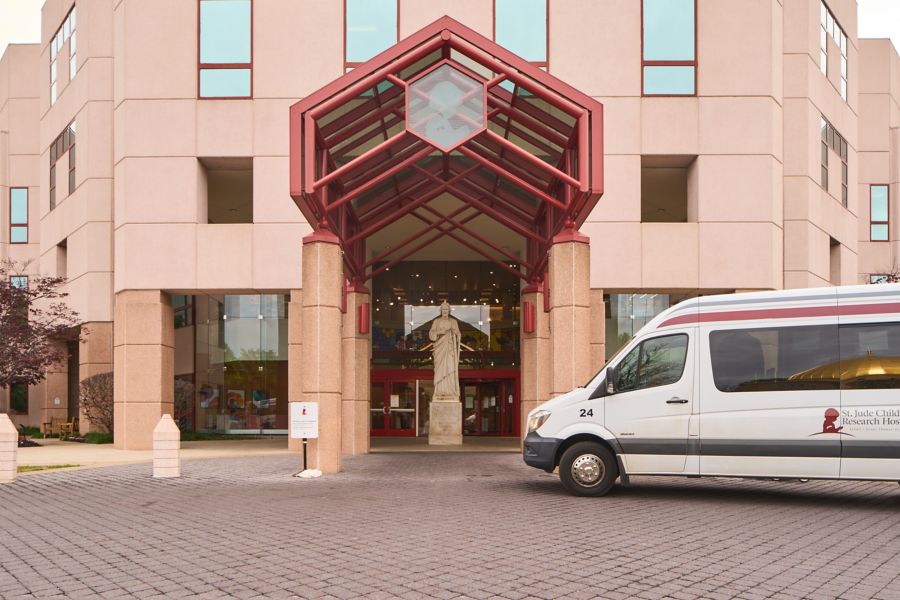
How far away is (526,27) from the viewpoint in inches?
901

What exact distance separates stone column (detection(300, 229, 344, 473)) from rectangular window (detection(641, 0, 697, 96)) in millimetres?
11499

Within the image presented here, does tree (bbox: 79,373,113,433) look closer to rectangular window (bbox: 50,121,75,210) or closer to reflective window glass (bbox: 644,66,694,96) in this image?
rectangular window (bbox: 50,121,75,210)

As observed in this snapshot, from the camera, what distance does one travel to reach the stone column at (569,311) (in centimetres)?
1476

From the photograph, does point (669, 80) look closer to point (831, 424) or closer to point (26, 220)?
point (831, 424)

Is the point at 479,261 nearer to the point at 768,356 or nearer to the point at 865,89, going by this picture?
the point at 865,89

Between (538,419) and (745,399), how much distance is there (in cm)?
275

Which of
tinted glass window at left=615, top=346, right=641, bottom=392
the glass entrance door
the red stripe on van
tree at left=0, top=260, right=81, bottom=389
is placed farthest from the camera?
the glass entrance door

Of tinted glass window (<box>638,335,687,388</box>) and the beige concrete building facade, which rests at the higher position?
the beige concrete building facade

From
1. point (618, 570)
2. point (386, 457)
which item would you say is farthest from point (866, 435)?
point (386, 457)

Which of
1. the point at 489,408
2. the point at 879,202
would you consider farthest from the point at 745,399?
the point at 879,202

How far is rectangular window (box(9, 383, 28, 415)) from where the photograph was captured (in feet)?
134

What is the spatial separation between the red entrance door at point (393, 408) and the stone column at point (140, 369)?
367 inches

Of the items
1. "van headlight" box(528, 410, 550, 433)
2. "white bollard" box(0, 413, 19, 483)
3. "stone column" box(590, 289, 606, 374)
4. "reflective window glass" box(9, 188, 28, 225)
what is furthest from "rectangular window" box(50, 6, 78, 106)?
"van headlight" box(528, 410, 550, 433)

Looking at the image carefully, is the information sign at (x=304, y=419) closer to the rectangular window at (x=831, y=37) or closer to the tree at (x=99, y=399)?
the tree at (x=99, y=399)
